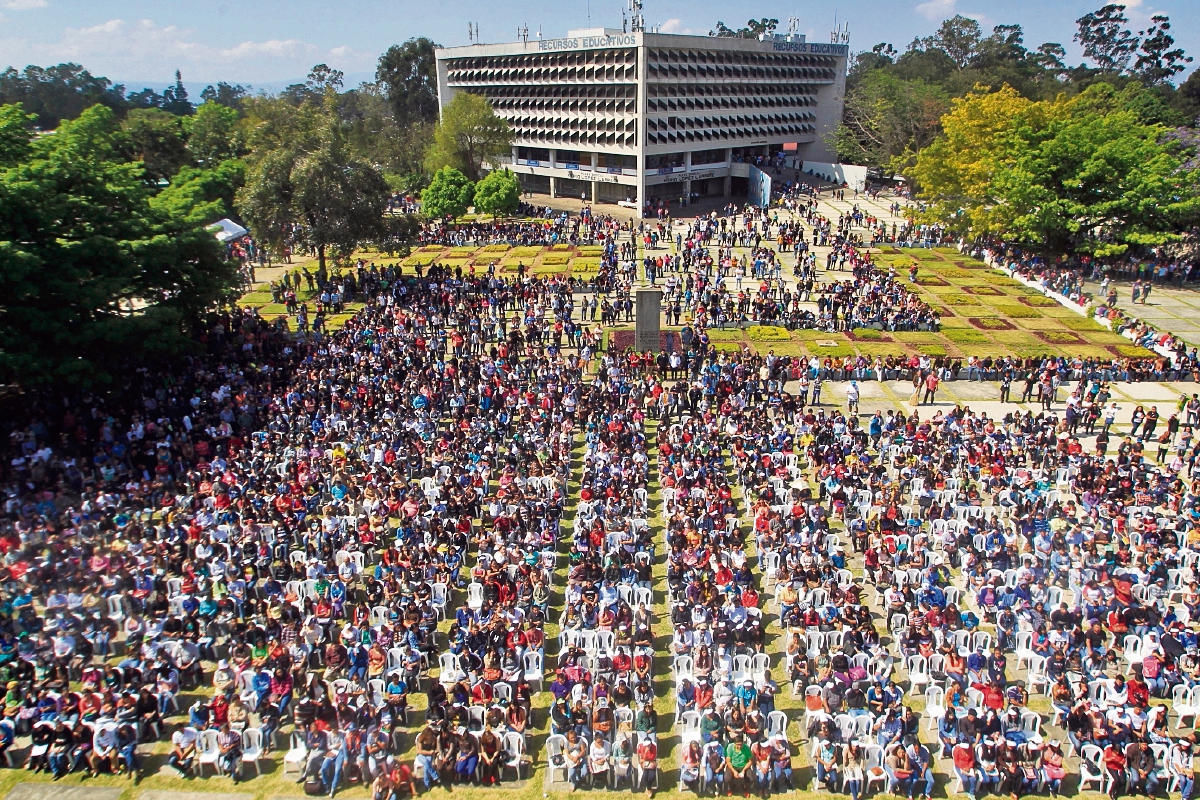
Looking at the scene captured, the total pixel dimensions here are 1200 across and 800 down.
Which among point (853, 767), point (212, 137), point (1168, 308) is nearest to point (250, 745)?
point (853, 767)

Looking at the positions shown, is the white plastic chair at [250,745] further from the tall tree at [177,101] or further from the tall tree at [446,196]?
the tall tree at [177,101]

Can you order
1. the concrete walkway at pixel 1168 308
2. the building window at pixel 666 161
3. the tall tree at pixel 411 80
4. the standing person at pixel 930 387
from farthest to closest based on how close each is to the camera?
the tall tree at pixel 411 80, the building window at pixel 666 161, the concrete walkway at pixel 1168 308, the standing person at pixel 930 387

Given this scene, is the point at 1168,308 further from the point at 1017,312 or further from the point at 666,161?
the point at 666,161

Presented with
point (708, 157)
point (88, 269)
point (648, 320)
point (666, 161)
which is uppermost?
point (708, 157)

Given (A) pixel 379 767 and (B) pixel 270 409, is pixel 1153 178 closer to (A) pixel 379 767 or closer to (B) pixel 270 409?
(B) pixel 270 409

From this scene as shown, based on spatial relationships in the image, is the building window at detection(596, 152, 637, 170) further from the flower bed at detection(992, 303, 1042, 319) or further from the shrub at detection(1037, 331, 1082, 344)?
the shrub at detection(1037, 331, 1082, 344)

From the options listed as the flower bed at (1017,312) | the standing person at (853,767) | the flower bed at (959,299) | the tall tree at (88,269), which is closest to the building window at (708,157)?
the flower bed at (959,299)

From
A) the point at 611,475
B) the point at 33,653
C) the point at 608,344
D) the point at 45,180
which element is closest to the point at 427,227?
the point at 608,344
